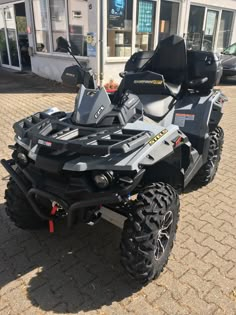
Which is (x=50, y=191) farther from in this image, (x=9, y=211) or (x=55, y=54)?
(x=55, y=54)

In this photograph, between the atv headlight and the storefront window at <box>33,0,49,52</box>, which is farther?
the storefront window at <box>33,0,49,52</box>

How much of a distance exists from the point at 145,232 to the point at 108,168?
530 mm

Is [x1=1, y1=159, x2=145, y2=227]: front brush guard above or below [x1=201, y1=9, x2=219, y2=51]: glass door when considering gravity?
below

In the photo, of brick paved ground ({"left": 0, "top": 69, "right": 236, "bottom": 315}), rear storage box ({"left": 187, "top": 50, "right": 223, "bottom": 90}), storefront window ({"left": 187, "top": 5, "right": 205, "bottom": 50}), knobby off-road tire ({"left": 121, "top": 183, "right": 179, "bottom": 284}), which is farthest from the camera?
storefront window ({"left": 187, "top": 5, "right": 205, "bottom": 50})

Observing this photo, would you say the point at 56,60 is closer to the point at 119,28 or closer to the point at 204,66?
the point at 119,28

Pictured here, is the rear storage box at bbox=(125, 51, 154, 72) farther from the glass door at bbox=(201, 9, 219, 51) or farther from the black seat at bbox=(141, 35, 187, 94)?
the glass door at bbox=(201, 9, 219, 51)

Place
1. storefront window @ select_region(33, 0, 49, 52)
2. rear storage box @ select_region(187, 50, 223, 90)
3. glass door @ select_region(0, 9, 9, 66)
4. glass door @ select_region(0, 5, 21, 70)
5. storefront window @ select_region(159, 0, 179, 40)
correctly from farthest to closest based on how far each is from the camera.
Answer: glass door @ select_region(0, 9, 9, 66), glass door @ select_region(0, 5, 21, 70), storefront window @ select_region(159, 0, 179, 40), storefront window @ select_region(33, 0, 49, 52), rear storage box @ select_region(187, 50, 223, 90)

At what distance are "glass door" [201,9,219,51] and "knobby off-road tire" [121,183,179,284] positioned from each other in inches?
466

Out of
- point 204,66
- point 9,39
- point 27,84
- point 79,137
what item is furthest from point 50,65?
point 79,137

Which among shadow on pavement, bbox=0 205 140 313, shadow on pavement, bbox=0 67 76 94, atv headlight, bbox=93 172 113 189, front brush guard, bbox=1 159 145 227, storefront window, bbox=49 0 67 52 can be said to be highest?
storefront window, bbox=49 0 67 52

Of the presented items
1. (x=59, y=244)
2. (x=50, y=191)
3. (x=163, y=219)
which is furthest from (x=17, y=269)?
(x=163, y=219)

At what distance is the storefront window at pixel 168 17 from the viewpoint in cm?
1038

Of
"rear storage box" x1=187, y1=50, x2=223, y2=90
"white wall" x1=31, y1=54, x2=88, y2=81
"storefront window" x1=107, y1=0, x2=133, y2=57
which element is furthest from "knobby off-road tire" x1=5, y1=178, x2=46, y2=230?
"white wall" x1=31, y1=54, x2=88, y2=81

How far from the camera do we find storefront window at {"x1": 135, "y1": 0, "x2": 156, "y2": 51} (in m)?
9.64
